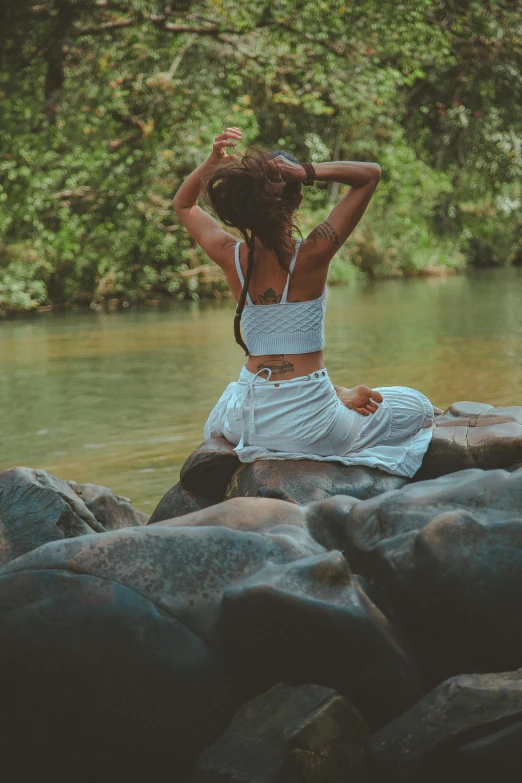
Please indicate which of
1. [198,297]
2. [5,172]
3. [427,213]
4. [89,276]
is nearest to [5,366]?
[5,172]

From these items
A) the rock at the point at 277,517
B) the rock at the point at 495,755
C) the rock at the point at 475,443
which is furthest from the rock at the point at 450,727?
the rock at the point at 475,443

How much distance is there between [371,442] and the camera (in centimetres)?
489

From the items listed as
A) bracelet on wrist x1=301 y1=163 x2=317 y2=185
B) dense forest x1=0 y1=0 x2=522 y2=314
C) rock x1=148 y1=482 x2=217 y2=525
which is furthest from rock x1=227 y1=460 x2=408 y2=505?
dense forest x1=0 y1=0 x2=522 y2=314

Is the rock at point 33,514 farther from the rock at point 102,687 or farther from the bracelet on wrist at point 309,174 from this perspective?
the bracelet on wrist at point 309,174

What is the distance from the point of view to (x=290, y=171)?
4.55 m

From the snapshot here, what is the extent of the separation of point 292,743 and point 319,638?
31 cm

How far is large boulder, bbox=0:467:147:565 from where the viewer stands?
4.12m

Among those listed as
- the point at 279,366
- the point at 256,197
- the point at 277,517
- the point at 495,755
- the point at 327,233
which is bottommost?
the point at 495,755

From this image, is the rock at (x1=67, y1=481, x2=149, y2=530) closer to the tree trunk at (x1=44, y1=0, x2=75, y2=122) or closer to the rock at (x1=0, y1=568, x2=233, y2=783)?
the rock at (x1=0, y1=568, x2=233, y2=783)

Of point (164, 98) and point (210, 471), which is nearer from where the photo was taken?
point (210, 471)

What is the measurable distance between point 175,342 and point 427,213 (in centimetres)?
1913

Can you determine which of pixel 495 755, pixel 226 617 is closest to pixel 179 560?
pixel 226 617

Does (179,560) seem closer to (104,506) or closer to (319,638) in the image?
(319,638)

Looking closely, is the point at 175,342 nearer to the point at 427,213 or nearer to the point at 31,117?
the point at 31,117
